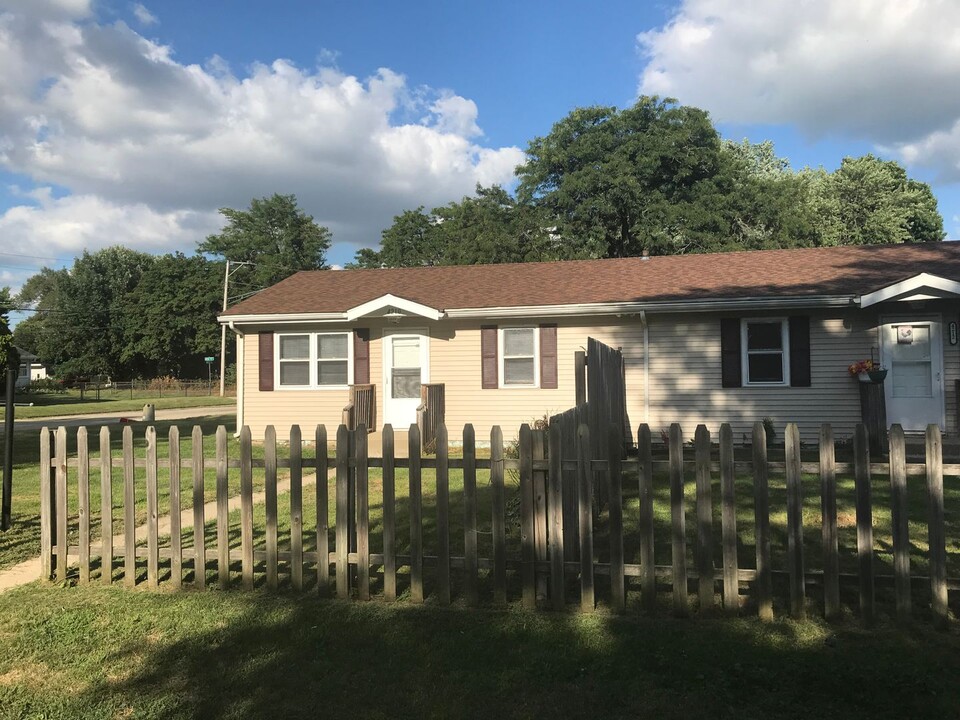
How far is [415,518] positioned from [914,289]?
998 cm

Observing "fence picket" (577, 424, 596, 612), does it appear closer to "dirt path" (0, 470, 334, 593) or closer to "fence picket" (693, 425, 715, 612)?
"fence picket" (693, 425, 715, 612)

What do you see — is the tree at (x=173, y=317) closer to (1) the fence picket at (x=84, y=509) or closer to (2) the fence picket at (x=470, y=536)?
(1) the fence picket at (x=84, y=509)

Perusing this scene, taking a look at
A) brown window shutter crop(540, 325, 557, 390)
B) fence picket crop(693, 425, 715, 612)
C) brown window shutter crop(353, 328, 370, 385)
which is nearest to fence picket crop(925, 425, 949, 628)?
fence picket crop(693, 425, 715, 612)

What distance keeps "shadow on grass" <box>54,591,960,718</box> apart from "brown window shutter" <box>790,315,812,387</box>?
29.7ft

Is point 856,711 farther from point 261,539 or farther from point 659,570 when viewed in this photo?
point 261,539

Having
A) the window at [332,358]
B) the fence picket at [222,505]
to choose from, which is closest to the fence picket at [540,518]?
the fence picket at [222,505]

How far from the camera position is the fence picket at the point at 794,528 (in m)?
3.90

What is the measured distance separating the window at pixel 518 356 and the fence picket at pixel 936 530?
9.70 metres

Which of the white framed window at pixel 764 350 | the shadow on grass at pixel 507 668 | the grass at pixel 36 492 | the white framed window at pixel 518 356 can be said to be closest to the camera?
the shadow on grass at pixel 507 668

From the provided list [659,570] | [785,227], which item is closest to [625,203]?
[785,227]

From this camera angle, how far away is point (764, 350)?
12414mm

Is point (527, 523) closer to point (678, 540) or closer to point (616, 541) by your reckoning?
point (616, 541)

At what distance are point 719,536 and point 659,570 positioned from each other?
6.43ft

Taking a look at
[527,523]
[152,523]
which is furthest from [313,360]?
[527,523]
